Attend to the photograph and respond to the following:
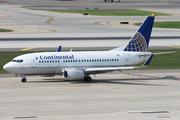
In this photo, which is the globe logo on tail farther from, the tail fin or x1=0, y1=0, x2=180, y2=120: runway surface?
x1=0, y1=0, x2=180, y2=120: runway surface

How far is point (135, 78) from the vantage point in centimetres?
4903

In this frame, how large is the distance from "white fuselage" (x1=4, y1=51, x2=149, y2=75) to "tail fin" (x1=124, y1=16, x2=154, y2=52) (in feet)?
3.38

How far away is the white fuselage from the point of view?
144 feet

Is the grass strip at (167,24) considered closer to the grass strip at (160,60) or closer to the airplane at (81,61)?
the grass strip at (160,60)

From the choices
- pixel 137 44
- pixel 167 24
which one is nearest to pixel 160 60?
pixel 137 44

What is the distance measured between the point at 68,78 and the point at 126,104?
12.9 metres

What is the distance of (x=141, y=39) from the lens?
49844 mm

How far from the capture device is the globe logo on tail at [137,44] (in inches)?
1948

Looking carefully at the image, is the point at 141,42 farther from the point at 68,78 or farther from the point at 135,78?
the point at 68,78

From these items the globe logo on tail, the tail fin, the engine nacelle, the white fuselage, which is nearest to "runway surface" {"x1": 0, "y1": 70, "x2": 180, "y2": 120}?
the engine nacelle

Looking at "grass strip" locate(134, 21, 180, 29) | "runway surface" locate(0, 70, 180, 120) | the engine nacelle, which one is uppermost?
"grass strip" locate(134, 21, 180, 29)

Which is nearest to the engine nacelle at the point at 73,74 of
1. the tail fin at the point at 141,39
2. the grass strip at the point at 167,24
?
the tail fin at the point at 141,39

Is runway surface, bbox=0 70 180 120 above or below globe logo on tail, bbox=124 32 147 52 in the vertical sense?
below

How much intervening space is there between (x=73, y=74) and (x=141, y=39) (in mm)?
11660
